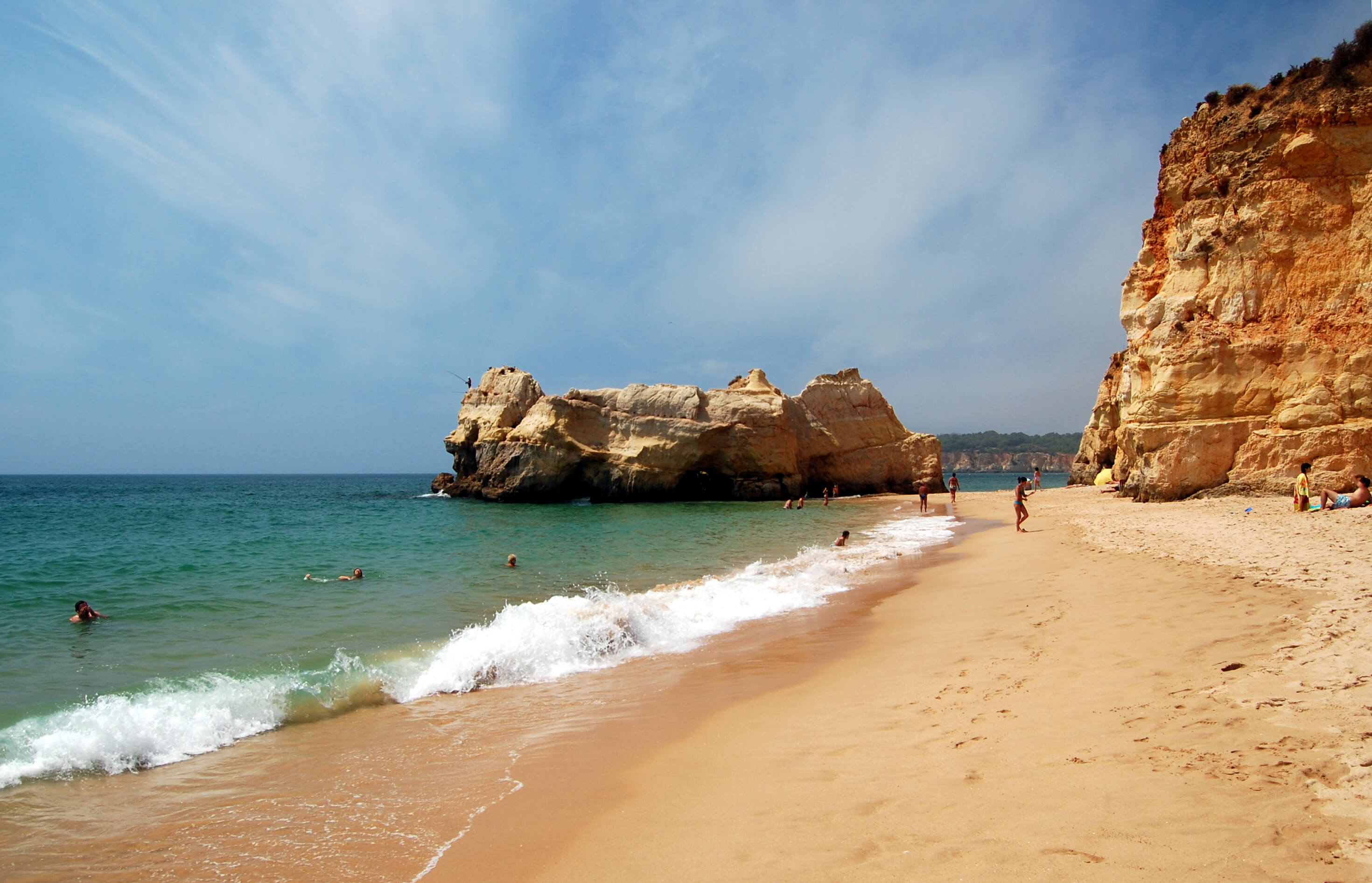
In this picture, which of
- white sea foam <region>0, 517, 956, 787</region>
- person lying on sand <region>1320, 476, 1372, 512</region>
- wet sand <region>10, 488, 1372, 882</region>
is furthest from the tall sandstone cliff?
white sea foam <region>0, 517, 956, 787</region>

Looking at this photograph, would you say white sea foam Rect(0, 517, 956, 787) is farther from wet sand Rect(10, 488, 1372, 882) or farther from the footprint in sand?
the footprint in sand

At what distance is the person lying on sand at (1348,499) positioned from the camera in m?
12.8

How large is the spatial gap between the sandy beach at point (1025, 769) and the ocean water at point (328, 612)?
2748mm

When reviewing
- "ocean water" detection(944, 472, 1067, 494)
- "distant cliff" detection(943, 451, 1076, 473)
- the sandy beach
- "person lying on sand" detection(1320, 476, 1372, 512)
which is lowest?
"ocean water" detection(944, 472, 1067, 494)

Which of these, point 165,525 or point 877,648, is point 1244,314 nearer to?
point 877,648

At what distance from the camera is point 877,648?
22.2 feet

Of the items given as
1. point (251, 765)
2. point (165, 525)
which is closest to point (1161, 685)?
point (251, 765)

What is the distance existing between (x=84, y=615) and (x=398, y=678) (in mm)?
6119

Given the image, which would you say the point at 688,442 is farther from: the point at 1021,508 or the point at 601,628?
the point at 601,628

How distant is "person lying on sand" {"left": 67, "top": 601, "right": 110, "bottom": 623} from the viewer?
909 centimetres

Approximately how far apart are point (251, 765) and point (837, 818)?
403 centimetres

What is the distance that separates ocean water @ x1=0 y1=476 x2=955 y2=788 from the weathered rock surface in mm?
13236

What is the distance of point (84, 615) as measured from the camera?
29.9 feet

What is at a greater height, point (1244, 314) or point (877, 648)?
point (1244, 314)
